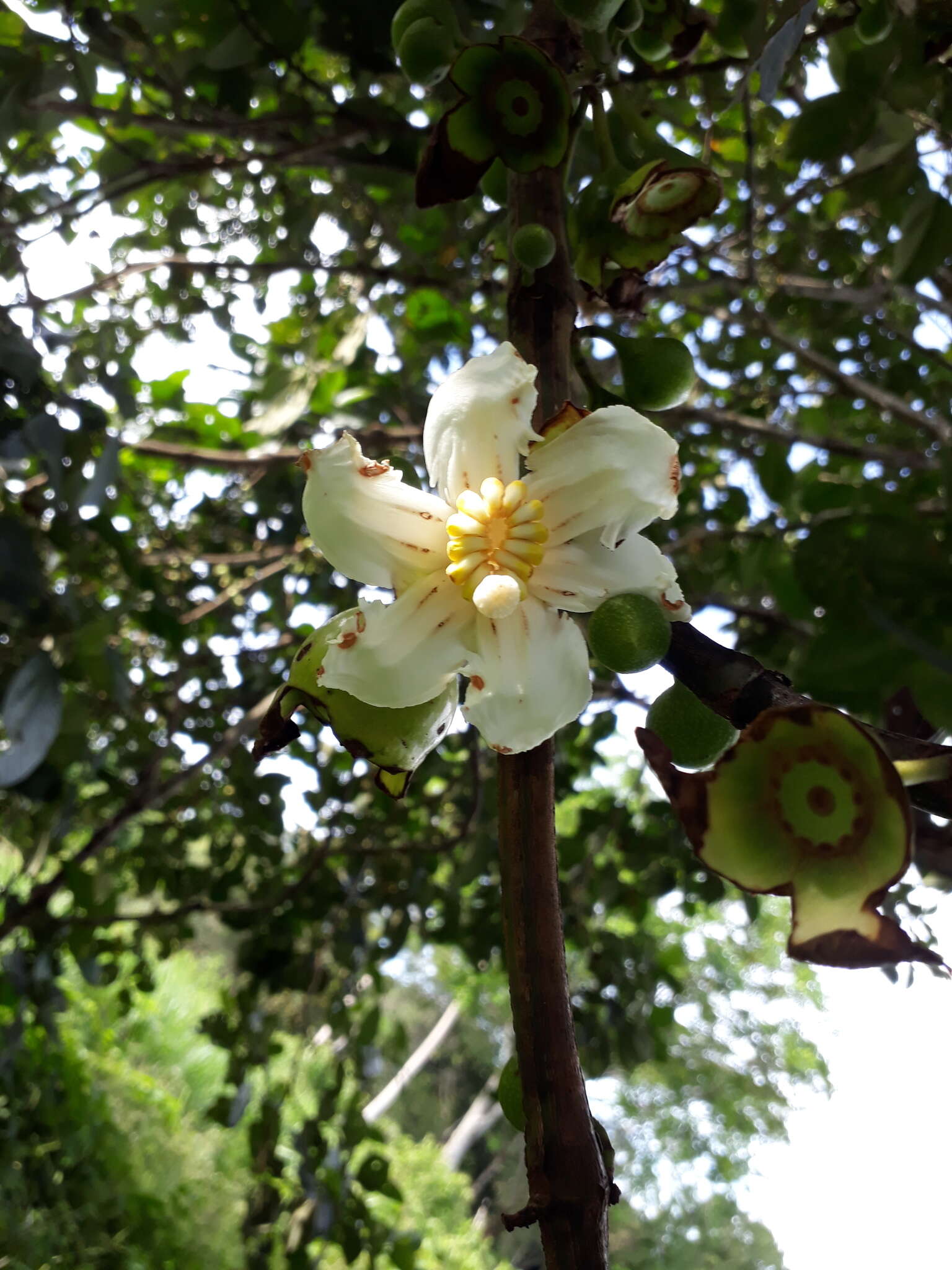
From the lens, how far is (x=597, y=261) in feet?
2.77

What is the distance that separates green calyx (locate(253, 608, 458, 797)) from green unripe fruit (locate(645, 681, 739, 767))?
0.16 metres

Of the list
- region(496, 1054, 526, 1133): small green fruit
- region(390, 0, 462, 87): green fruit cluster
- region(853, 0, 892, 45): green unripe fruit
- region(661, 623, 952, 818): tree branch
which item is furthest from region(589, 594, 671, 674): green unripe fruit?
region(853, 0, 892, 45): green unripe fruit

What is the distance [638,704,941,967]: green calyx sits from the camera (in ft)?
1.31

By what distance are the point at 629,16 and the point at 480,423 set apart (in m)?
0.46

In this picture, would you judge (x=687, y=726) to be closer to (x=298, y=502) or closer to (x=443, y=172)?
(x=443, y=172)

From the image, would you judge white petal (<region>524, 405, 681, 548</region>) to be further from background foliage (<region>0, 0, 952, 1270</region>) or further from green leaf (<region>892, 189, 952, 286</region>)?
green leaf (<region>892, 189, 952, 286</region>)

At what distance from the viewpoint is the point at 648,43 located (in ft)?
3.30

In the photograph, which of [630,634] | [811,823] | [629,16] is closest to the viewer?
[811,823]

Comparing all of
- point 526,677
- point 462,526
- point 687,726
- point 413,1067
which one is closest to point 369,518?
point 462,526

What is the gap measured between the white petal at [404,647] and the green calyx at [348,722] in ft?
0.04

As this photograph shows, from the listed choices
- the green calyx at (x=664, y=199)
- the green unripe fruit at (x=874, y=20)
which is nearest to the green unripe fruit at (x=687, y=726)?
the green calyx at (x=664, y=199)

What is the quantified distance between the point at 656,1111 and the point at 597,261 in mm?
8973

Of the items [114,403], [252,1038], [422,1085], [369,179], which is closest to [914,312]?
[369,179]

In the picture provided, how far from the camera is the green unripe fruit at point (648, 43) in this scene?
996 millimetres
